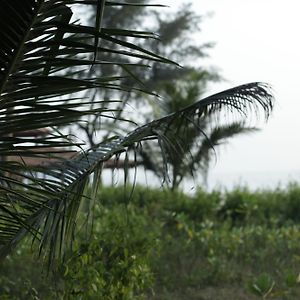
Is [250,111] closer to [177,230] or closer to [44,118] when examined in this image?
[44,118]

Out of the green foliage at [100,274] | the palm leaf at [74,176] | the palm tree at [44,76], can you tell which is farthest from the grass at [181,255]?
the palm tree at [44,76]

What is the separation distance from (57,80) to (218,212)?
865 cm

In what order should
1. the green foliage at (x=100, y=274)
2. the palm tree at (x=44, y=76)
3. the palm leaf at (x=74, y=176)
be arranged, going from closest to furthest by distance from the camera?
the palm tree at (x=44, y=76) → the palm leaf at (x=74, y=176) → the green foliage at (x=100, y=274)

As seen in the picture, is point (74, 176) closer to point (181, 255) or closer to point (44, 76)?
point (44, 76)

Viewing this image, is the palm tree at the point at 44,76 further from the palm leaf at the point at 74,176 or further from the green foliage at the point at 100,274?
the green foliage at the point at 100,274

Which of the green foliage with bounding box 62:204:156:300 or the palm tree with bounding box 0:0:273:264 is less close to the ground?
the palm tree with bounding box 0:0:273:264

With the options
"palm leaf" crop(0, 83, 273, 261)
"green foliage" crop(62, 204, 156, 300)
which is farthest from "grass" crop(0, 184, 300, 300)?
"palm leaf" crop(0, 83, 273, 261)

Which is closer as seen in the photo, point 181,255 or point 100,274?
point 100,274

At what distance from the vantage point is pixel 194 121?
3.40m

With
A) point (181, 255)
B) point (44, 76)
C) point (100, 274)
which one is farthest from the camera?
point (181, 255)

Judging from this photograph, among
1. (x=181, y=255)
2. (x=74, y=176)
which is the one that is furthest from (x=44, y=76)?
(x=181, y=255)

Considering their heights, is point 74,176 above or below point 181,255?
above

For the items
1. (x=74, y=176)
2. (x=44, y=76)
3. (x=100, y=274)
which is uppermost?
(x=44, y=76)

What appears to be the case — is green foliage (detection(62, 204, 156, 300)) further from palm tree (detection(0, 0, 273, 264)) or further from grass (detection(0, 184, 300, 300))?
palm tree (detection(0, 0, 273, 264))
